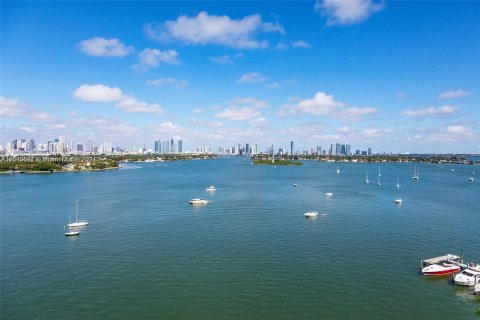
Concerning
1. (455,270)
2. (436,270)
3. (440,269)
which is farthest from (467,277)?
(455,270)

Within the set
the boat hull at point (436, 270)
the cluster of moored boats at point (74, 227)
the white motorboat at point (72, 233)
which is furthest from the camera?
the cluster of moored boats at point (74, 227)

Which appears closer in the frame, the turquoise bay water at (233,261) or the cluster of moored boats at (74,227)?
the turquoise bay water at (233,261)

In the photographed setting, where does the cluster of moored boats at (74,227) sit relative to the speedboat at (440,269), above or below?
above

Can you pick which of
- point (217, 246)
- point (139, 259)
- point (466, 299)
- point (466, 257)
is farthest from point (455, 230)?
point (139, 259)

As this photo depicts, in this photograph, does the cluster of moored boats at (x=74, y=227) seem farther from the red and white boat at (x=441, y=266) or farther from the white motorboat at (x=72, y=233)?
the red and white boat at (x=441, y=266)

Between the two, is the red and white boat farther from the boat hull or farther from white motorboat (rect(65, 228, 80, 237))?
white motorboat (rect(65, 228, 80, 237))

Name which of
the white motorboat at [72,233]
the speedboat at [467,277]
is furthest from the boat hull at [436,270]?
the white motorboat at [72,233]

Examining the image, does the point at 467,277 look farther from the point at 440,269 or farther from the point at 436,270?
the point at 436,270
